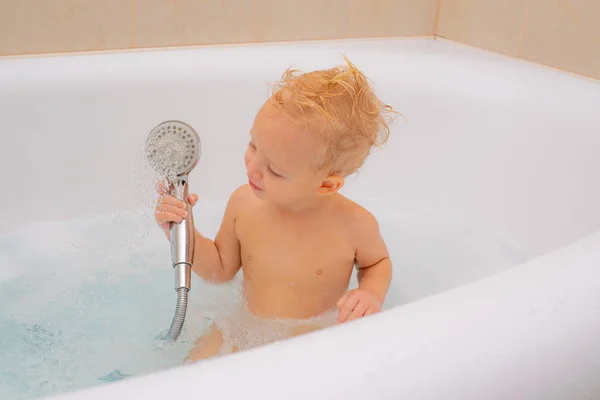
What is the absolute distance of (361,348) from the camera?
1.52 ft

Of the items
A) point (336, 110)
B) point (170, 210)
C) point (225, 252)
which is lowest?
point (225, 252)

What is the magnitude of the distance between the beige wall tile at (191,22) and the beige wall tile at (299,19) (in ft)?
0.10

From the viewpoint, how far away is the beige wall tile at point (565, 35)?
1314mm

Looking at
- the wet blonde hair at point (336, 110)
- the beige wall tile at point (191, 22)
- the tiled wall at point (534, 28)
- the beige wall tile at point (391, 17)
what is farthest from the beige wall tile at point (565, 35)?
the wet blonde hair at point (336, 110)

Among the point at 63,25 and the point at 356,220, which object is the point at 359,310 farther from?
the point at 63,25

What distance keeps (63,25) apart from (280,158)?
0.61 meters

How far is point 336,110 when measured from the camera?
0.78 metres

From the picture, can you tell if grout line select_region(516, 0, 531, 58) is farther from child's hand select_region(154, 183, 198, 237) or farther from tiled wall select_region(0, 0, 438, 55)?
child's hand select_region(154, 183, 198, 237)

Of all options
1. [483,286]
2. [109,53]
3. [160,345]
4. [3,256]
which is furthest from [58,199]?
[483,286]

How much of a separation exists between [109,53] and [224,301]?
53 cm

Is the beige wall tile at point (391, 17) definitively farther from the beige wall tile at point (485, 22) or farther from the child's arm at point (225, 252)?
the child's arm at point (225, 252)

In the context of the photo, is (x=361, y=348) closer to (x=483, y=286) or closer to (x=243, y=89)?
(x=483, y=286)

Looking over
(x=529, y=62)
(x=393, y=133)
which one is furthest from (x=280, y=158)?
(x=529, y=62)

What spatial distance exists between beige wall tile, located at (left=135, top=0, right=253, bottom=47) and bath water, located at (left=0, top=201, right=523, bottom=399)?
32 centimetres
